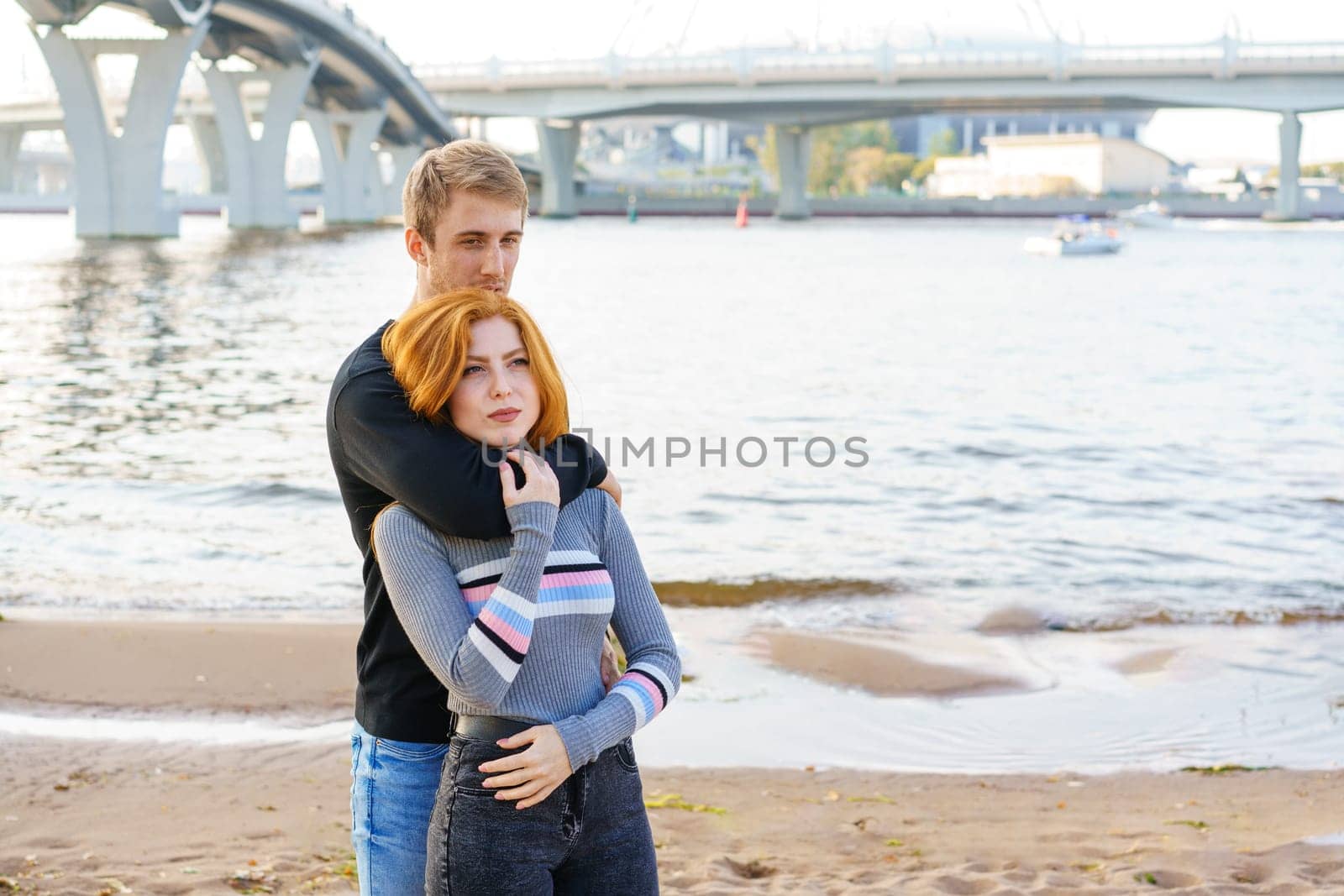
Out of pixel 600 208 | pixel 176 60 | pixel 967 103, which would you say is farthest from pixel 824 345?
pixel 600 208

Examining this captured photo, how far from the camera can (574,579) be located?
2.71m

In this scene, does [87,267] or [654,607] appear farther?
[87,267]

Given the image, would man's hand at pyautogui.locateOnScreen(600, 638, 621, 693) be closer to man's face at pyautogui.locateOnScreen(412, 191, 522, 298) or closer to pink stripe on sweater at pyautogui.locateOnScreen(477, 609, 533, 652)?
pink stripe on sweater at pyautogui.locateOnScreen(477, 609, 533, 652)

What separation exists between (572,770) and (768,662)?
6340 millimetres

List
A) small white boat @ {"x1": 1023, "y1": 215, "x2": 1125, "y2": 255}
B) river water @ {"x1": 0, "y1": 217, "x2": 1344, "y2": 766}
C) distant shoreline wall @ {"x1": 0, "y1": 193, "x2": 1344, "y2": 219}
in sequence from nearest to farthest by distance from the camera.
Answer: river water @ {"x1": 0, "y1": 217, "x2": 1344, "y2": 766}, small white boat @ {"x1": 1023, "y1": 215, "x2": 1125, "y2": 255}, distant shoreline wall @ {"x1": 0, "y1": 193, "x2": 1344, "y2": 219}

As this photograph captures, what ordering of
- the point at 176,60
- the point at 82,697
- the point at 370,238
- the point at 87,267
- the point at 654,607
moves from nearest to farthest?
the point at 654,607, the point at 82,697, the point at 87,267, the point at 176,60, the point at 370,238

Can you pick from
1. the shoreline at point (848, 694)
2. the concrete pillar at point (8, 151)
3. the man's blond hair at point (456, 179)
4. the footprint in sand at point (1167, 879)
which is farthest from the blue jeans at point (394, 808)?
the concrete pillar at point (8, 151)

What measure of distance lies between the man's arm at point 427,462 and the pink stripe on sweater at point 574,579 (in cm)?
12

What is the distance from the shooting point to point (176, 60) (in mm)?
55562

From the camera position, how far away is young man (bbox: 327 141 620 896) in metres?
2.66

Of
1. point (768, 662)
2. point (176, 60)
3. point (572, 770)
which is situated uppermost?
point (176, 60)

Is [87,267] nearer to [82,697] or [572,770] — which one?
[82,697]

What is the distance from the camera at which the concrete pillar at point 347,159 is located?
83875mm

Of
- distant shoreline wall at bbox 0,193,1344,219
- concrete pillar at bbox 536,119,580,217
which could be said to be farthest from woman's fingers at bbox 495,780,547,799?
distant shoreline wall at bbox 0,193,1344,219
